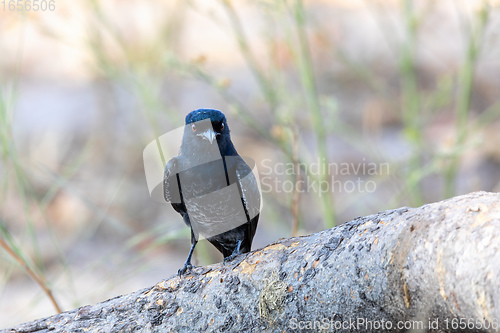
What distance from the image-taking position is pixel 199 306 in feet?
6.86

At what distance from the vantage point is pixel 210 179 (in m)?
3.22

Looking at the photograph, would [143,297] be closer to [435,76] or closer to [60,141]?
[60,141]

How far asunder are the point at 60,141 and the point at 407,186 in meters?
6.25

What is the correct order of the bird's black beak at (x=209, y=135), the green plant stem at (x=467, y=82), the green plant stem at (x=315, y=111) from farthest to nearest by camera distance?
1. the green plant stem at (x=467, y=82)
2. the green plant stem at (x=315, y=111)
3. the bird's black beak at (x=209, y=135)

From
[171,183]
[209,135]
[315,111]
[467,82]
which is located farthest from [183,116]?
[209,135]

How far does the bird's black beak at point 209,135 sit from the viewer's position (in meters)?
3.07

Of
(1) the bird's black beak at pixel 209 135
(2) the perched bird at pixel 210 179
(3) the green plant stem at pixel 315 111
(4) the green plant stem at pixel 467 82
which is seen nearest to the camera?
A: (1) the bird's black beak at pixel 209 135

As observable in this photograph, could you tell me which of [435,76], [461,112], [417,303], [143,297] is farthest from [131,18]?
[417,303]

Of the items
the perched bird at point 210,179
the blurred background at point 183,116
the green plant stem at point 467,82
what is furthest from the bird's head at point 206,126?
the blurred background at point 183,116

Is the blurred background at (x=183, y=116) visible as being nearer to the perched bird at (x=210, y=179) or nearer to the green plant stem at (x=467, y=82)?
the green plant stem at (x=467, y=82)

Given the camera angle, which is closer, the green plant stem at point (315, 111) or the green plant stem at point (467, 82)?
the green plant stem at point (315, 111)

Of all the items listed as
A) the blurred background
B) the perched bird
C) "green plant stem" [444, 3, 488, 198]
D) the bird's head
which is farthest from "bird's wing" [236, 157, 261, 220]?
the blurred background

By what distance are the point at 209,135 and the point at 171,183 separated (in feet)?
1.54

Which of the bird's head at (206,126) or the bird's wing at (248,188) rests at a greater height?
the bird's head at (206,126)
